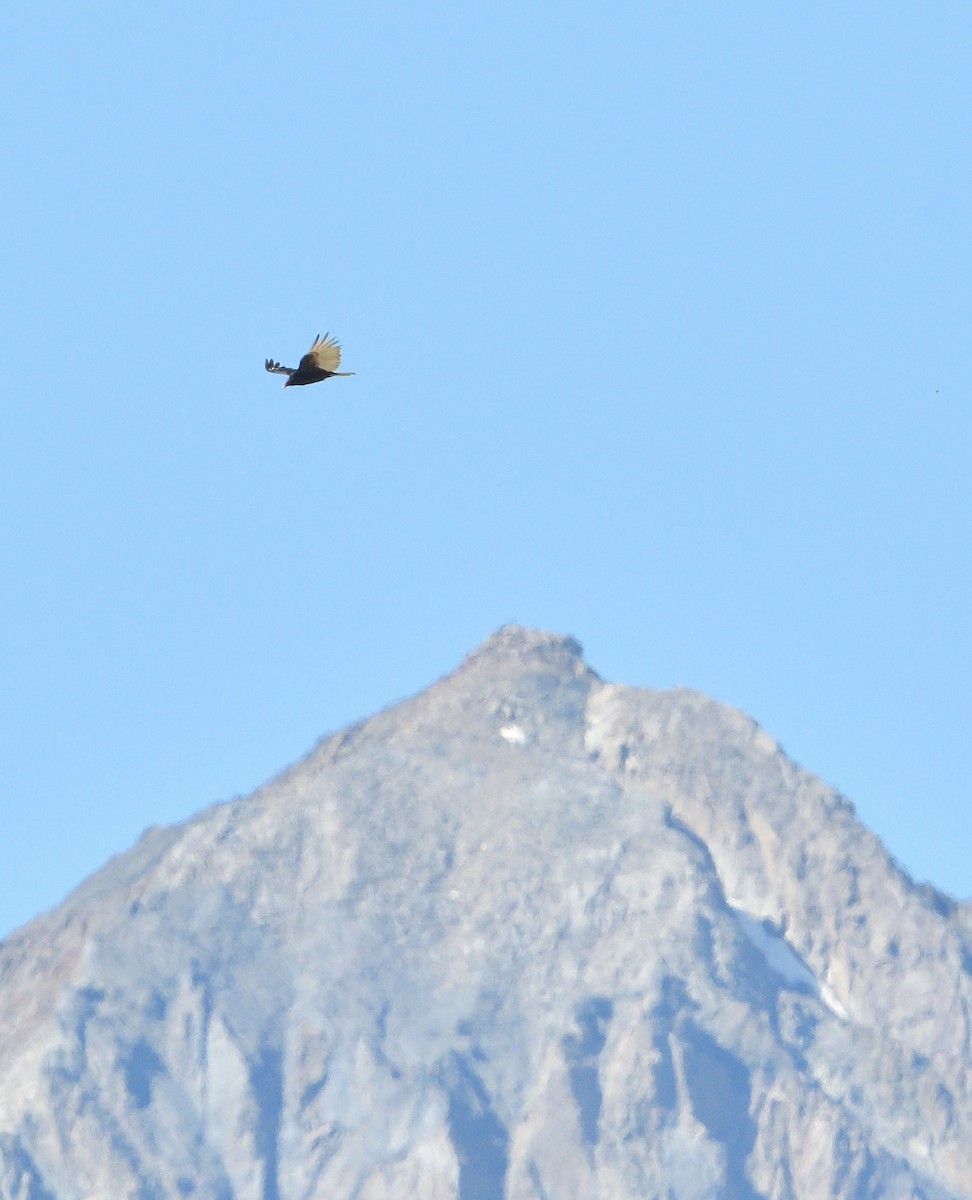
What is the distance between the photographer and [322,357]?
103 m

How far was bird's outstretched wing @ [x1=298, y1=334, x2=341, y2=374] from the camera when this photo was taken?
336ft

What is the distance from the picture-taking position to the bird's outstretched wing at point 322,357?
102438mm

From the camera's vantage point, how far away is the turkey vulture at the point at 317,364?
10250 centimetres

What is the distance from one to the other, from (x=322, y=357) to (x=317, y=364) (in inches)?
10.0

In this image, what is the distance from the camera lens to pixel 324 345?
103 m

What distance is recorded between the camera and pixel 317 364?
103 metres

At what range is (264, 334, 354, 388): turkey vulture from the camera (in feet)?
336
